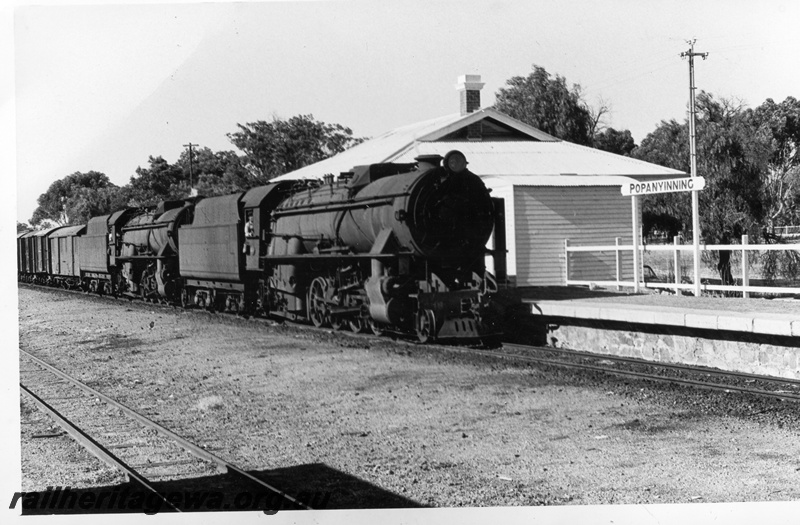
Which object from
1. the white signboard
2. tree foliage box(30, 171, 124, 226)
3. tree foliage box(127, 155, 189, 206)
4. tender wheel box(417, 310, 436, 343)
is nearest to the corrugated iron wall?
the white signboard

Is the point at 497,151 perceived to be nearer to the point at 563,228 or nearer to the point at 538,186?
the point at 538,186

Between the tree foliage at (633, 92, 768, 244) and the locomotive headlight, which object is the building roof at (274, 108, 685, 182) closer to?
the tree foliage at (633, 92, 768, 244)

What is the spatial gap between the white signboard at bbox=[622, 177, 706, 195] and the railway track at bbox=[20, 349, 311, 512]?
11519mm

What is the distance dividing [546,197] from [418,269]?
8677 millimetres

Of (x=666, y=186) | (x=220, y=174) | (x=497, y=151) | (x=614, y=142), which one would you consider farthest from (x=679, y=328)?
(x=614, y=142)

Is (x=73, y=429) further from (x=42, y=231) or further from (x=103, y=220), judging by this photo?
(x=42, y=231)

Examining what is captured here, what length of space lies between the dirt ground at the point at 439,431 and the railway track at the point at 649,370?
40 cm

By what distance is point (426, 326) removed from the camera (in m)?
14.6

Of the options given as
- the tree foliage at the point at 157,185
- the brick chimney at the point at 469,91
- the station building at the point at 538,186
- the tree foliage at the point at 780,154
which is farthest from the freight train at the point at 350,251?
the tree foliage at the point at 780,154

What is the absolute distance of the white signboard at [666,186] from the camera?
55.3ft

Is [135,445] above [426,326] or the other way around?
the other way around

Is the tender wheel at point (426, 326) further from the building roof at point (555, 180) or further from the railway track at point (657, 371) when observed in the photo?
the building roof at point (555, 180)

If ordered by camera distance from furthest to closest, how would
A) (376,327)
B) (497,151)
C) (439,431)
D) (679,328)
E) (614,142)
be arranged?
1. (614,142)
2. (497,151)
3. (376,327)
4. (679,328)
5. (439,431)

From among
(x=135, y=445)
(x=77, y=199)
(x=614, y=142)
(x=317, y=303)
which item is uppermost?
(x=614, y=142)
